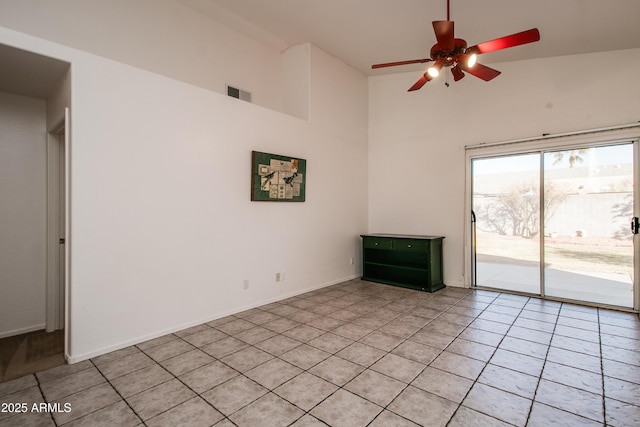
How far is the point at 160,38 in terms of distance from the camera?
3.73m

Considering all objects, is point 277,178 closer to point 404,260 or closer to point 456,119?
point 404,260

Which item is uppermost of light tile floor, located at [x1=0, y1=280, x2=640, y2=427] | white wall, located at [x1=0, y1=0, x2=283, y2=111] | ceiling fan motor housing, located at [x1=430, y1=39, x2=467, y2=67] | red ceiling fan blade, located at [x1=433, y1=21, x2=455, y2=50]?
white wall, located at [x1=0, y1=0, x2=283, y2=111]

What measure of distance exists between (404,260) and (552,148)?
2.69 meters

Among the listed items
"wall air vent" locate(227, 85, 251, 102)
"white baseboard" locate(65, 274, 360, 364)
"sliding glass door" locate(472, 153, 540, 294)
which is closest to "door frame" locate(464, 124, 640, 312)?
"sliding glass door" locate(472, 153, 540, 294)

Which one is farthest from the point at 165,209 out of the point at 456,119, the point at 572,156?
the point at 572,156

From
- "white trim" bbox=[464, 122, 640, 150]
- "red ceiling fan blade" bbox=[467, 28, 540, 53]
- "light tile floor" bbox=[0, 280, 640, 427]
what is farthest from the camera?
"white trim" bbox=[464, 122, 640, 150]

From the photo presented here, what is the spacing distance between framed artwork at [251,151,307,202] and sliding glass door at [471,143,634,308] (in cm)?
282

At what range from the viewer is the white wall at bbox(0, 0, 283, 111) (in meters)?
3.02

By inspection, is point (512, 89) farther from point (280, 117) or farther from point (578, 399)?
point (578, 399)

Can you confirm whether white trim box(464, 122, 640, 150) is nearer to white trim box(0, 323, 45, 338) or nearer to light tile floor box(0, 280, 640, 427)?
light tile floor box(0, 280, 640, 427)

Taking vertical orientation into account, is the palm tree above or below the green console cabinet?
above

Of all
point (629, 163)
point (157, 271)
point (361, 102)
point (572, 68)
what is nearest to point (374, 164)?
point (361, 102)

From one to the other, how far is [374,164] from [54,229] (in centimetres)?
485

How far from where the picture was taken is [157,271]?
3119mm
